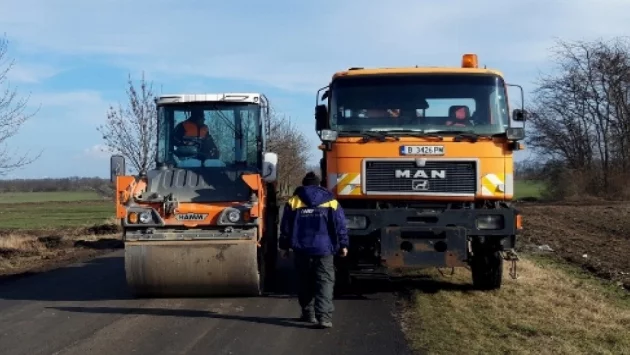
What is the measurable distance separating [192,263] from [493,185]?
4.04 metres

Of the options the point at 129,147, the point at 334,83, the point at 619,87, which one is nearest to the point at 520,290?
the point at 334,83

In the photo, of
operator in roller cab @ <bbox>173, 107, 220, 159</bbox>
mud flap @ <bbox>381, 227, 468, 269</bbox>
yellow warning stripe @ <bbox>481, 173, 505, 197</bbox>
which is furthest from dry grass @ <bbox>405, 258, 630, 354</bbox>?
operator in roller cab @ <bbox>173, 107, 220, 159</bbox>

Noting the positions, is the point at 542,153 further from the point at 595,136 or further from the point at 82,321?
the point at 82,321

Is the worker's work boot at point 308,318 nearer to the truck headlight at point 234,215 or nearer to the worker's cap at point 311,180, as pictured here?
the worker's cap at point 311,180

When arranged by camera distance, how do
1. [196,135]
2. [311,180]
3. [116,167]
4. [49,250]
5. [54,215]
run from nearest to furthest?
[311,180]
[116,167]
[196,135]
[49,250]
[54,215]

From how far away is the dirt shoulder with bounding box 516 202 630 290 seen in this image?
14641mm

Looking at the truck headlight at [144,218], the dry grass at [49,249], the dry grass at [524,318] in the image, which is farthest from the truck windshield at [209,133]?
the dry grass at [49,249]

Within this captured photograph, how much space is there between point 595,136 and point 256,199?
48.1 metres

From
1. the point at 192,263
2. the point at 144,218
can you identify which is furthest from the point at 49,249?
the point at 192,263

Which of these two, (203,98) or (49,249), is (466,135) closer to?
(203,98)

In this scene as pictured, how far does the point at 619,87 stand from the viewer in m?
52.6

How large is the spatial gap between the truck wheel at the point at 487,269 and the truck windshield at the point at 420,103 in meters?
1.74

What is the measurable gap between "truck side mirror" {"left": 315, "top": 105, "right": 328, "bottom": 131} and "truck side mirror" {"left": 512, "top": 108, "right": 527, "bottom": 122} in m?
2.54

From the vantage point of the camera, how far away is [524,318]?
30.3ft
